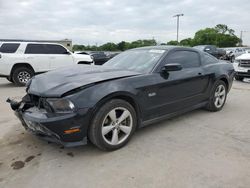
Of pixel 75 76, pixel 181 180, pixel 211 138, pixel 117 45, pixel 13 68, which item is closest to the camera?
pixel 181 180

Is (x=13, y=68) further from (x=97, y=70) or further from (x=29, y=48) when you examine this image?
(x=97, y=70)

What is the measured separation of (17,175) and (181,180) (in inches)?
72.3

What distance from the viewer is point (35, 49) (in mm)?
10031

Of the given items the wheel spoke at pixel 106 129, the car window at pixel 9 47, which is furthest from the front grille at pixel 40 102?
the car window at pixel 9 47

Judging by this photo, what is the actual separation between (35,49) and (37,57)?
354mm

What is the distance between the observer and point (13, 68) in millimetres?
9492

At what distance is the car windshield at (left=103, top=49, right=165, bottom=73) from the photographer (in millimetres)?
4070

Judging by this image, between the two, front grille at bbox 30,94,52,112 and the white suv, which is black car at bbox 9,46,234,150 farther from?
the white suv

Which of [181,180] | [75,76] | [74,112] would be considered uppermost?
[75,76]

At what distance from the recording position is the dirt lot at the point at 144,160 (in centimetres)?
273

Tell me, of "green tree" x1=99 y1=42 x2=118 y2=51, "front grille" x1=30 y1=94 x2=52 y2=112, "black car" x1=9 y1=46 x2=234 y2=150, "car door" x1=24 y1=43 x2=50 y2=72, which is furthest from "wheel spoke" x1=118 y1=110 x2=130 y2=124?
"green tree" x1=99 y1=42 x2=118 y2=51

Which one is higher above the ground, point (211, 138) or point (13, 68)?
point (13, 68)

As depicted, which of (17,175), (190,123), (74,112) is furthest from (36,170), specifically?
(190,123)

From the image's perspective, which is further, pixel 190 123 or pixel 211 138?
pixel 190 123
